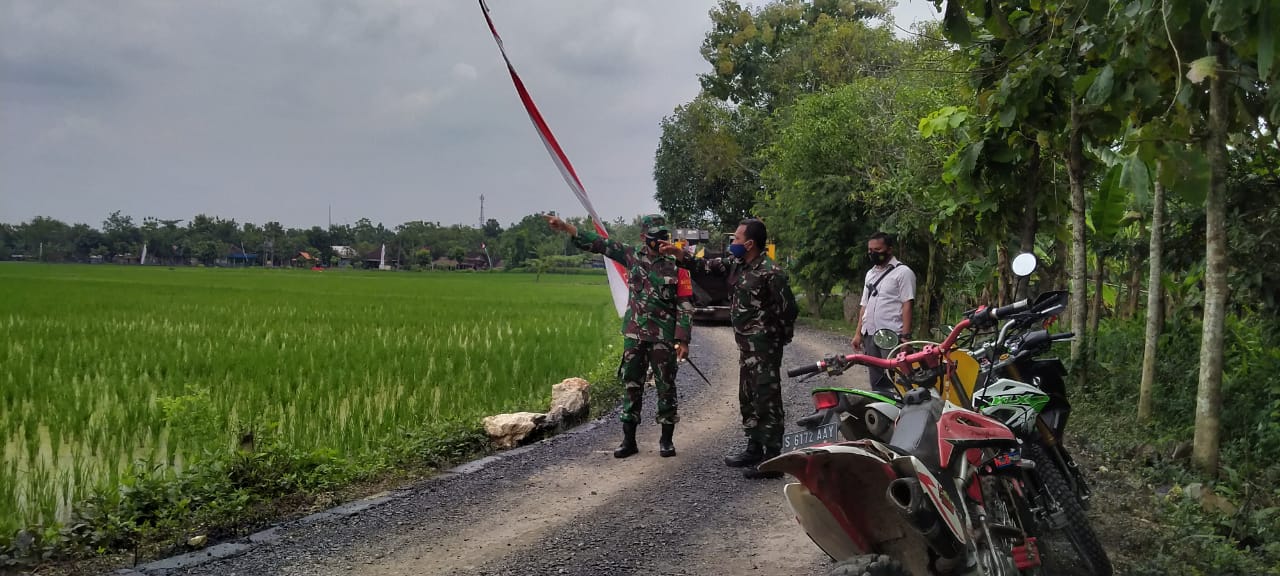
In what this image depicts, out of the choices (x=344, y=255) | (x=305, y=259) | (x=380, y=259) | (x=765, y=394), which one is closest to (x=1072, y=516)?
(x=765, y=394)

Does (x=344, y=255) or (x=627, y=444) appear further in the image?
(x=344, y=255)

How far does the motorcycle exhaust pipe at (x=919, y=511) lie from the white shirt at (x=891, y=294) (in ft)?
12.8

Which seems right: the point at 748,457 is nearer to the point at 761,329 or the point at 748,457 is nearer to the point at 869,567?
the point at 761,329

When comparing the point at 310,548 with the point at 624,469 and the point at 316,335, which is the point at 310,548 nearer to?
the point at 624,469

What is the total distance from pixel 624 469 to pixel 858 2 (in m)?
32.0

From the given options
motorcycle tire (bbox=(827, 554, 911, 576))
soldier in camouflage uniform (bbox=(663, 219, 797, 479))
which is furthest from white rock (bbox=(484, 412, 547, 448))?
motorcycle tire (bbox=(827, 554, 911, 576))

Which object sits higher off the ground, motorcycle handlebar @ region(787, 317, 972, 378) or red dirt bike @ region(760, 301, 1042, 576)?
motorcycle handlebar @ region(787, 317, 972, 378)

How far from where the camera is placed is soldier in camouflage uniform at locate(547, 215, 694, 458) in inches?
236

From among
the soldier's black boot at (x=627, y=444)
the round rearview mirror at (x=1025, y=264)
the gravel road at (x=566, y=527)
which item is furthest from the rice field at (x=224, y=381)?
the round rearview mirror at (x=1025, y=264)

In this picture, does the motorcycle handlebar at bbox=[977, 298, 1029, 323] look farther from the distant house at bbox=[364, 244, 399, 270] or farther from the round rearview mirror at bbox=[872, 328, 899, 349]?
the distant house at bbox=[364, 244, 399, 270]

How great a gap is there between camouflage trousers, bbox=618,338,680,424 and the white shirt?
5.13 feet

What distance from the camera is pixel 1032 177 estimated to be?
7.52 m

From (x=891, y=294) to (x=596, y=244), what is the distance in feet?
7.13

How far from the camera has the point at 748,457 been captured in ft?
18.6
